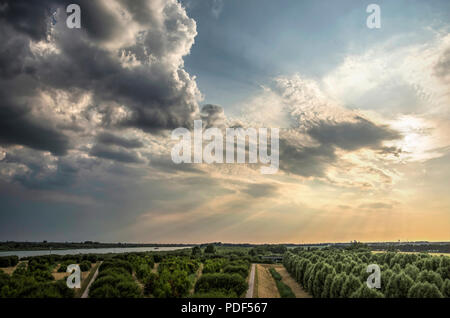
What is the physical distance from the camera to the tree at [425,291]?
2648cm

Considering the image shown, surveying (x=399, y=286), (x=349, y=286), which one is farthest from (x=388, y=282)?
(x=349, y=286)

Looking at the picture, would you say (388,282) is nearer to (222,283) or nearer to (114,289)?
(222,283)

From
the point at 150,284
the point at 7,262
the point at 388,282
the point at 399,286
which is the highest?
the point at 388,282

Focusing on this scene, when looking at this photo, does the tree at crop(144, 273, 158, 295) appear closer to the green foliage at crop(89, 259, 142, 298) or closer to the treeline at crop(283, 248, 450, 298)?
the green foliage at crop(89, 259, 142, 298)

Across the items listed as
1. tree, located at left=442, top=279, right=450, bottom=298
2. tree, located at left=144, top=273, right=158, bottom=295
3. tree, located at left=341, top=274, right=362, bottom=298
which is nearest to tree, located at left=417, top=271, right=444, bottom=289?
tree, located at left=442, top=279, right=450, bottom=298

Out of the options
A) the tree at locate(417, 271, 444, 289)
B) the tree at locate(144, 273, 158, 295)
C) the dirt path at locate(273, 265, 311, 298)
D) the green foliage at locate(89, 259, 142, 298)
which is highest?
the tree at locate(417, 271, 444, 289)

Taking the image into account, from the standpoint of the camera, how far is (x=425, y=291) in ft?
88.7

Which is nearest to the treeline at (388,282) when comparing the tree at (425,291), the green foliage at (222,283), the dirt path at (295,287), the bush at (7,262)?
the tree at (425,291)

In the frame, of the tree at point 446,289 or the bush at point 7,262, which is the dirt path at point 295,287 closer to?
the tree at point 446,289

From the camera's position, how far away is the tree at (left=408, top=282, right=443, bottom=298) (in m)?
26.5

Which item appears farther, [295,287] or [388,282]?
[295,287]

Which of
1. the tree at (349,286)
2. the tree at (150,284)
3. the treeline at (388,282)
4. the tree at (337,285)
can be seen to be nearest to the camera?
the treeline at (388,282)
